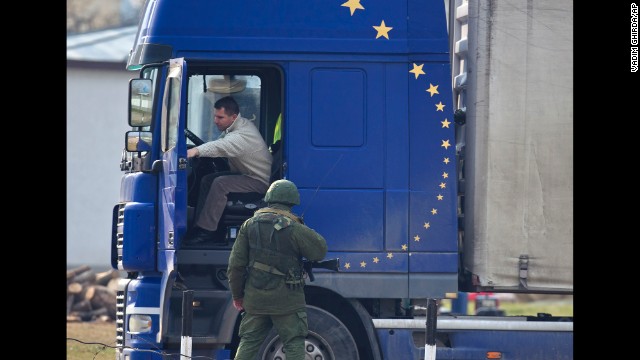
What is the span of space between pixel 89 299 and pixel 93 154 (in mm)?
9663

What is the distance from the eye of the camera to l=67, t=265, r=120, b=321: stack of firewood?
20.6 metres

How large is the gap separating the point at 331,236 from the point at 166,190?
1344mm

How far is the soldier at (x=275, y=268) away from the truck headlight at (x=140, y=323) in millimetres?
902

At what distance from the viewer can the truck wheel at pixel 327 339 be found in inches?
395

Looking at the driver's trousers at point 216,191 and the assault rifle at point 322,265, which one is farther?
the driver's trousers at point 216,191

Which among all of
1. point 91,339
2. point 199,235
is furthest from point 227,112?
point 91,339

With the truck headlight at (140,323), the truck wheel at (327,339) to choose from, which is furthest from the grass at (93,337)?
the truck wheel at (327,339)

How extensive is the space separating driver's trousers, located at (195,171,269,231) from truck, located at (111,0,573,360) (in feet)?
0.48

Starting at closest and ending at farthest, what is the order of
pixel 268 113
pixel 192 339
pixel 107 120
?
1. pixel 192 339
2. pixel 268 113
3. pixel 107 120

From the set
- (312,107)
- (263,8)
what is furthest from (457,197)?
(263,8)

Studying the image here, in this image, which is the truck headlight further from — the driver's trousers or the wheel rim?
the wheel rim

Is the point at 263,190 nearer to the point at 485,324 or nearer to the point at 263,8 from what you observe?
the point at 263,8

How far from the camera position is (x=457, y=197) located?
33.7 feet

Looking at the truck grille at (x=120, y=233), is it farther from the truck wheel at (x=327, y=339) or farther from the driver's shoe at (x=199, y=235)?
the truck wheel at (x=327, y=339)
